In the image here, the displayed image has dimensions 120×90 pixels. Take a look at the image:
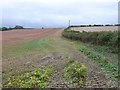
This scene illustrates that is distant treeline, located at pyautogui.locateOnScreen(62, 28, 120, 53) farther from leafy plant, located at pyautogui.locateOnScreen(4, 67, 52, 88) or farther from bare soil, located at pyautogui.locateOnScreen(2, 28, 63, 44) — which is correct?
leafy plant, located at pyautogui.locateOnScreen(4, 67, 52, 88)

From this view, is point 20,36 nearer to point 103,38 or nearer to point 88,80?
point 103,38

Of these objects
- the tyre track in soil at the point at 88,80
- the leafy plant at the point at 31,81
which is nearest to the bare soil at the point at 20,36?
the tyre track in soil at the point at 88,80

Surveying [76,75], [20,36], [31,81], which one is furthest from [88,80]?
[20,36]

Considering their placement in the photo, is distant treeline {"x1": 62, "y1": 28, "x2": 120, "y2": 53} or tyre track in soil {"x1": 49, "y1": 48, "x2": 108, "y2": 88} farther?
distant treeline {"x1": 62, "y1": 28, "x2": 120, "y2": 53}

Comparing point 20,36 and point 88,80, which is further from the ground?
point 20,36

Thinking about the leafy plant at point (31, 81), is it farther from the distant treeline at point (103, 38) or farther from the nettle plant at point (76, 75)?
the distant treeline at point (103, 38)

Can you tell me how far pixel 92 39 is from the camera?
18422 mm

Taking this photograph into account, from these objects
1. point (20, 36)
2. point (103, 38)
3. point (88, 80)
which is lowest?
point (88, 80)

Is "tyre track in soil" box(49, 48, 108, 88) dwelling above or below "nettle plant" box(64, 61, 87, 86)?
below

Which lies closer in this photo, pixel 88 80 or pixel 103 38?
pixel 88 80

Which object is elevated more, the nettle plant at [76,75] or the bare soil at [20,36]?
the bare soil at [20,36]

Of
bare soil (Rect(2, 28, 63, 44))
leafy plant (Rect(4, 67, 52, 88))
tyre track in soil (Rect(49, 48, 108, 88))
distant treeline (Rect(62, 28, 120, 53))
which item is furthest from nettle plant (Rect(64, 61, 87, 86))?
bare soil (Rect(2, 28, 63, 44))

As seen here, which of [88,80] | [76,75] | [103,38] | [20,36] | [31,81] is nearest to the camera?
[31,81]

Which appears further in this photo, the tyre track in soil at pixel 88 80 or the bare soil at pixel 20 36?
the bare soil at pixel 20 36
